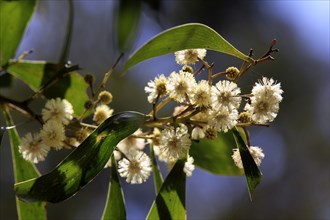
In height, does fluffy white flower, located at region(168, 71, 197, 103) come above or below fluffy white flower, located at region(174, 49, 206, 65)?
below

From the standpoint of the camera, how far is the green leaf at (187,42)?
1.25 metres

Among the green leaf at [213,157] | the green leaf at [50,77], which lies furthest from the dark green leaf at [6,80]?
the green leaf at [213,157]

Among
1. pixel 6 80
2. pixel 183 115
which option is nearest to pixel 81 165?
pixel 183 115

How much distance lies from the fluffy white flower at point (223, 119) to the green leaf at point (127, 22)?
2.02ft

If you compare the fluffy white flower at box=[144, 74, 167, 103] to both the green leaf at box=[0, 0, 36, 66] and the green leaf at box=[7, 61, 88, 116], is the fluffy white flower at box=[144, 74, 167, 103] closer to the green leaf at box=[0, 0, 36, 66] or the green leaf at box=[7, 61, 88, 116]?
the green leaf at box=[7, 61, 88, 116]

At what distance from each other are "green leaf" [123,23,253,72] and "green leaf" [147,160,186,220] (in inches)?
11.0

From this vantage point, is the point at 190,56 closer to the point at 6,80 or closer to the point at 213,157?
the point at 213,157

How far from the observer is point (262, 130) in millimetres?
4090

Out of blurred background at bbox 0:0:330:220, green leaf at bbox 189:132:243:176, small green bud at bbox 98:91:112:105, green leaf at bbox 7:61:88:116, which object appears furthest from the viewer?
blurred background at bbox 0:0:330:220

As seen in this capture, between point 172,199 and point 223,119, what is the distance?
0.88ft

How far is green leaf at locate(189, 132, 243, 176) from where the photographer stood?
5.15 ft

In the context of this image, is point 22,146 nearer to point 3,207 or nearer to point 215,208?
point 3,207

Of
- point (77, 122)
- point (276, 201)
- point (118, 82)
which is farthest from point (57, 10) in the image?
point (77, 122)

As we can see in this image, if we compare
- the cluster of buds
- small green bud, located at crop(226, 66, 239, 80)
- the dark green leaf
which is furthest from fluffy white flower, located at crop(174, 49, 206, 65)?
the dark green leaf
